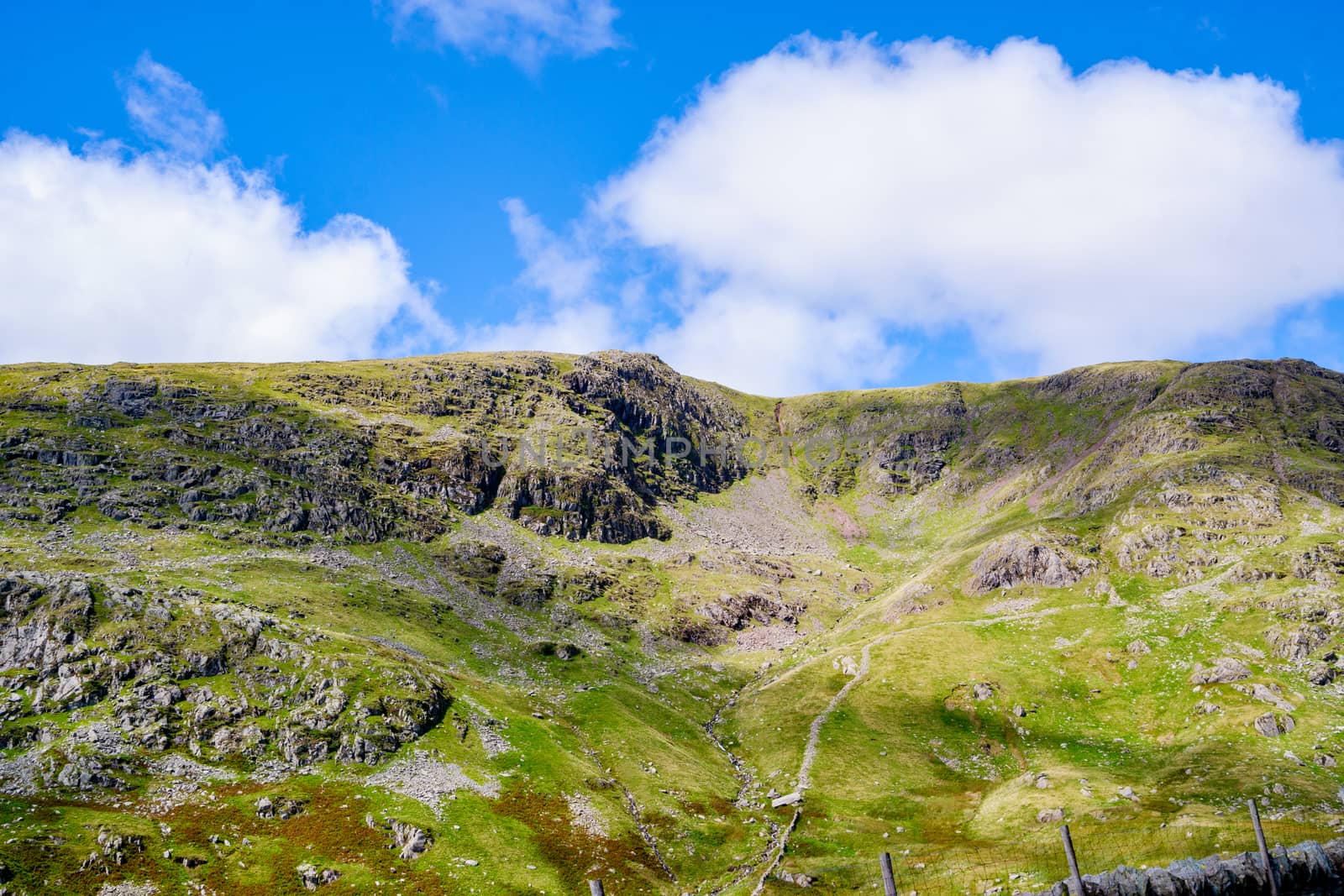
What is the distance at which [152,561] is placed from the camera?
5719 inches

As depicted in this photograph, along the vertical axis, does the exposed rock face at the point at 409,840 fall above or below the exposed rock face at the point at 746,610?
below

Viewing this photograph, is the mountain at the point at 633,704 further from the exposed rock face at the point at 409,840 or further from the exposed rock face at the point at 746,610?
the exposed rock face at the point at 746,610

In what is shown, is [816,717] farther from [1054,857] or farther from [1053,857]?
[1054,857]

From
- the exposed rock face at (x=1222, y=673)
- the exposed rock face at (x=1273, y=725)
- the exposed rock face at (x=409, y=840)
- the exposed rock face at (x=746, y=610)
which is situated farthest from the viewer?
the exposed rock face at (x=746, y=610)

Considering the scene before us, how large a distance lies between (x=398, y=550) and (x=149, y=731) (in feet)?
A: 357

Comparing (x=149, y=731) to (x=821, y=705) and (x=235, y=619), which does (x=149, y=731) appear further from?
(x=821, y=705)

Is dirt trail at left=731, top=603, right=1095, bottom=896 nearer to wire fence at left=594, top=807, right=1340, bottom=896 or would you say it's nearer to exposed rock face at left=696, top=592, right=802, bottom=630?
wire fence at left=594, top=807, right=1340, bottom=896

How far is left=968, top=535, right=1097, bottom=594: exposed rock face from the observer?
15038 cm

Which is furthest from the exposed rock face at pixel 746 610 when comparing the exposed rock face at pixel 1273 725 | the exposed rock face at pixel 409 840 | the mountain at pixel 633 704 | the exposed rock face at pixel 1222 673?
the exposed rock face at pixel 409 840

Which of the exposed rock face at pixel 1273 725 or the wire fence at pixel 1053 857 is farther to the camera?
the exposed rock face at pixel 1273 725

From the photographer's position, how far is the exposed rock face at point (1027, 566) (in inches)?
5920

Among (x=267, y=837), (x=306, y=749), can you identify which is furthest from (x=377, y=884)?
(x=306, y=749)

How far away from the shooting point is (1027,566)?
156 m

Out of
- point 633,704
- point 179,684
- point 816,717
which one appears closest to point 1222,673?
point 816,717
